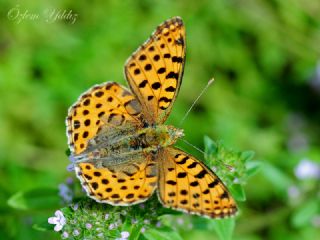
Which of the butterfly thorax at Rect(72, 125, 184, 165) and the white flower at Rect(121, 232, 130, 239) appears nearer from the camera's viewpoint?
the white flower at Rect(121, 232, 130, 239)

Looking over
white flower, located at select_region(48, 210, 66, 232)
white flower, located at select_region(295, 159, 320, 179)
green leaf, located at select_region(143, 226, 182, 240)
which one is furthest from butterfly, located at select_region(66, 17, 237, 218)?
white flower, located at select_region(295, 159, 320, 179)

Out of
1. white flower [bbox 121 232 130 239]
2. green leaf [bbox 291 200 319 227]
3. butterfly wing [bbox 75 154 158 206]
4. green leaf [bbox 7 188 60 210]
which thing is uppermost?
butterfly wing [bbox 75 154 158 206]

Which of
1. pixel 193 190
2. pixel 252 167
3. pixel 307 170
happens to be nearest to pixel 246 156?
pixel 252 167

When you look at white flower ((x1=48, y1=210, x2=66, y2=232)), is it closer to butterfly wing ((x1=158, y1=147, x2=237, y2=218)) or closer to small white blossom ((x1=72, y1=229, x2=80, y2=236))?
small white blossom ((x1=72, y1=229, x2=80, y2=236))

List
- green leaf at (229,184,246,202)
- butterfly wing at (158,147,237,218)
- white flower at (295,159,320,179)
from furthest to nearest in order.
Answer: white flower at (295,159,320,179) → green leaf at (229,184,246,202) → butterfly wing at (158,147,237,218)

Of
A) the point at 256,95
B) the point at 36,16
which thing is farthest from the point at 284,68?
the point at 36,16

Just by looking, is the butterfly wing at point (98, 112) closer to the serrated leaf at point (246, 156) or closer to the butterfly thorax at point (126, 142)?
the butterfly thorax at point (126, 142)

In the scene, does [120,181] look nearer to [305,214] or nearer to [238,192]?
[238,192]

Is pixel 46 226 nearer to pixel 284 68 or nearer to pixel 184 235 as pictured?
pixel 184 235
